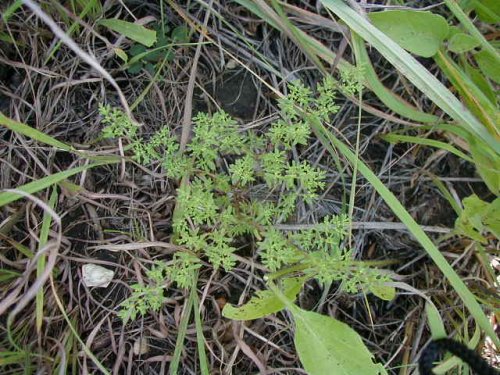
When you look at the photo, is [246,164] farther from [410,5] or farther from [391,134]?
[410,5]

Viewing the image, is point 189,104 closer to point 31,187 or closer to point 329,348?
point 31,187

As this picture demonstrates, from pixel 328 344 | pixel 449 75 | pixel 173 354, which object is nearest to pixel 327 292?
pixel 328 344

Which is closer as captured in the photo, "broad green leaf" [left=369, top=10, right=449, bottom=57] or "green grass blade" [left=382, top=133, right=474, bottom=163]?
"broad green leaf" [left=369, top=10, right=449, bottom=57]

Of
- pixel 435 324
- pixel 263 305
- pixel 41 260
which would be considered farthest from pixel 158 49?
pixel 435 324

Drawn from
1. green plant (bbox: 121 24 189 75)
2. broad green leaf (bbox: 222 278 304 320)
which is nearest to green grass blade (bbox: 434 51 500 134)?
broad green leaf (bbox: 222 278 304 320)

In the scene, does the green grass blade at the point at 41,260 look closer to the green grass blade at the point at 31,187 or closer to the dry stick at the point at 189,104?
the green grass blade at the point at 31,187

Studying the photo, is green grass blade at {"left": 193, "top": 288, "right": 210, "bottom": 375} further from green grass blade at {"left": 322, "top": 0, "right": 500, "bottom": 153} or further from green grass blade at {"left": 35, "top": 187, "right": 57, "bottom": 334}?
green grass blade at {"left": 322, "top": 0, "right": 500, "bottom": 153}
